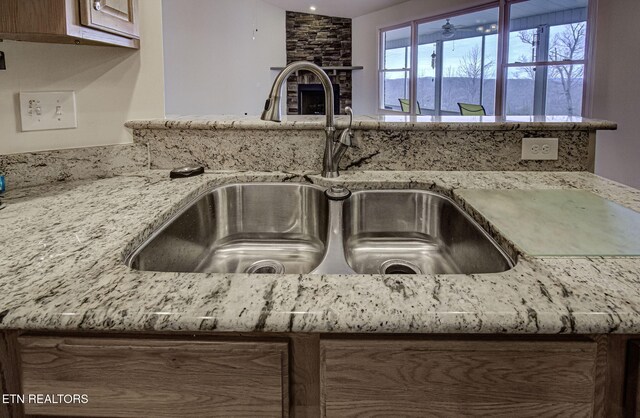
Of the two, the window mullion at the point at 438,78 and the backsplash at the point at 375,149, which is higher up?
the window mullion at the point at 438,78

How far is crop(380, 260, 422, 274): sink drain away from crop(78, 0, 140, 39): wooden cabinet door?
2.89ft

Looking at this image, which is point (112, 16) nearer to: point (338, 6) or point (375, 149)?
point (375, 149)

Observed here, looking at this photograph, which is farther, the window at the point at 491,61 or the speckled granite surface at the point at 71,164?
the window at the point at 491,61

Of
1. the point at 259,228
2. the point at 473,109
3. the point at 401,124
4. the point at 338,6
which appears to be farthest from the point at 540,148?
the point at 338,6

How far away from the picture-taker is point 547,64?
4.65m

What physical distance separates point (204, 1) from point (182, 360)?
6.23m

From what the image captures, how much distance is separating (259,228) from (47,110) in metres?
0.65

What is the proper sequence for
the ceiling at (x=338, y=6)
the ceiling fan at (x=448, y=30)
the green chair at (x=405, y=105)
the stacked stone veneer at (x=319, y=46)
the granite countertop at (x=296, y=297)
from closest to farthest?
the granite countertop at (x=296, y=297)
the ceiling fan at (x=448, y=30)
the ceiling at (x=338, y=6)
the green chair at (x=405, y=105)
the stacked stone veneer at (x=319, y=46)

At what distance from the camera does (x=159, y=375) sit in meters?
0.59

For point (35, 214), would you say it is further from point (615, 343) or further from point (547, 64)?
point (547, 64)

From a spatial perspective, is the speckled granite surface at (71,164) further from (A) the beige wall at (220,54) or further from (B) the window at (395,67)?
(B) the window at (395,67)

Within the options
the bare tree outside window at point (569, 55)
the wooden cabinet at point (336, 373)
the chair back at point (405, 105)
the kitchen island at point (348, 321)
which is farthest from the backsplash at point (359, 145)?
the chair back at point (405, 105)

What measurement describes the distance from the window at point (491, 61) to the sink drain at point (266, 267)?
409 cm

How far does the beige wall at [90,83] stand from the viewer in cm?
122
